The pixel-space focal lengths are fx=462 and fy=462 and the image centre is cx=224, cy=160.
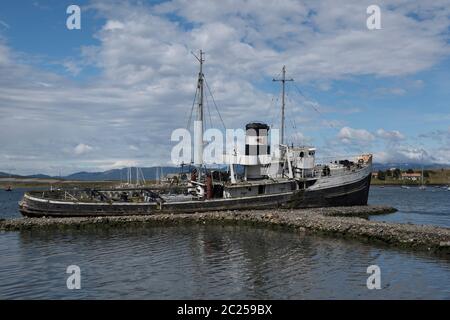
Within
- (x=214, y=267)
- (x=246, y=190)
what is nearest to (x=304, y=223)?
(x=246, y=190)

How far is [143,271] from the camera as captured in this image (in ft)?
80.8

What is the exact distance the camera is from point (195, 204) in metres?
48.9

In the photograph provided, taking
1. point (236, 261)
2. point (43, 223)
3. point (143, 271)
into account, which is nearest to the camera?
point (143, 271)

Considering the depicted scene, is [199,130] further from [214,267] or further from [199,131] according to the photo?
[214,267]

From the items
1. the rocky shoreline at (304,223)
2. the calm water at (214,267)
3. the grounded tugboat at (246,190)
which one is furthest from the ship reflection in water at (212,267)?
the grounded tugboat at (246,190)

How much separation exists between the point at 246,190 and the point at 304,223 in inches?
532

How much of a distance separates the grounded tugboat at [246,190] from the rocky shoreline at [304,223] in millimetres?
2151

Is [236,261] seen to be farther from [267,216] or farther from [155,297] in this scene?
[267,216]

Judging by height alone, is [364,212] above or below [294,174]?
below

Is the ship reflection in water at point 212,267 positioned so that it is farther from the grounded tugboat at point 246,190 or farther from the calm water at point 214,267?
the grounded tugboat at point 246,190

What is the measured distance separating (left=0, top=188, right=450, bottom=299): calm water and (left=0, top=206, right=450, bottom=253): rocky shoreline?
1.47 metres

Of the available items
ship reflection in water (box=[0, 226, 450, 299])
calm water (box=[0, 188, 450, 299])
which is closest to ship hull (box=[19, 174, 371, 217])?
calm water (box=[0, 188, 450, 299])
